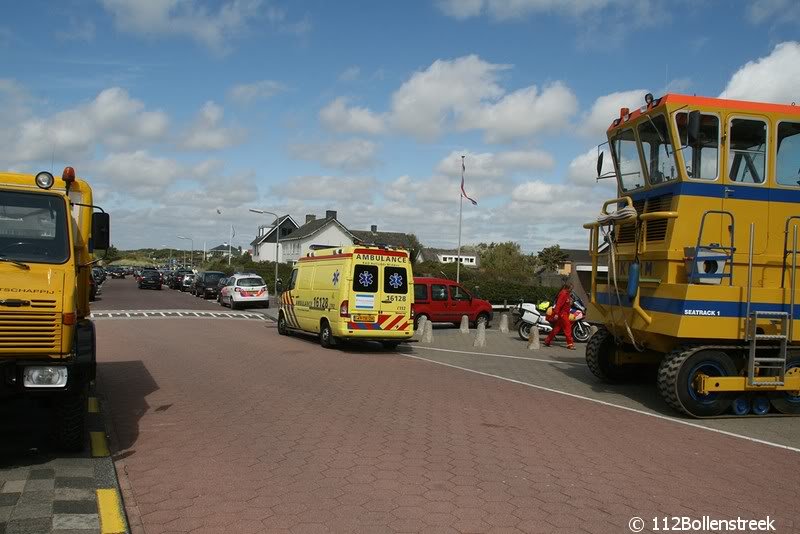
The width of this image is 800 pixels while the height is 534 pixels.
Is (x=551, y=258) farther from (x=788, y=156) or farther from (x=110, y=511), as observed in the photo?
(x=110, y=511)

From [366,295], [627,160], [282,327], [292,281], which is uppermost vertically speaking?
[627,160]

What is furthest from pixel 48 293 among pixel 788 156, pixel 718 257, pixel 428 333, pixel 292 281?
pixel 292 281

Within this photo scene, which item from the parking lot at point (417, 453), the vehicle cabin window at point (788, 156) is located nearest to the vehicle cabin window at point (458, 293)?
the parking lot at point (417, 453)

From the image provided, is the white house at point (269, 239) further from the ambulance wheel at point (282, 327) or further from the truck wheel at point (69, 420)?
the truck wheel at point (69, 420)

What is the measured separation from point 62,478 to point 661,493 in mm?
5201

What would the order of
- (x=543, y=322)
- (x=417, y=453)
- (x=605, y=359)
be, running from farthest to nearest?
(x=543, y=322), (x=605, y=359), (x=417, y=453)

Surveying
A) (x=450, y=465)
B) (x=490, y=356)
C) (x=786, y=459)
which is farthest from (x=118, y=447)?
(x=490, y=356)

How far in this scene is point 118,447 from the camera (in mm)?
6977

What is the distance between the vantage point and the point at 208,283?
145 feet

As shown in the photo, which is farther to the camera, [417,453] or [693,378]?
[693,378]

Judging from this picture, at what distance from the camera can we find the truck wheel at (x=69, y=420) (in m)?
6.36

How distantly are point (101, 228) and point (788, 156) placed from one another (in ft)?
30.9

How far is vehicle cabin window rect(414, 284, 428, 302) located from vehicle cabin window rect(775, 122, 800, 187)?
1388 cm

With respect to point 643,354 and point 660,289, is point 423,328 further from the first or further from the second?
point 660,289
